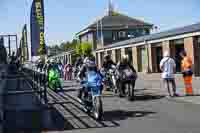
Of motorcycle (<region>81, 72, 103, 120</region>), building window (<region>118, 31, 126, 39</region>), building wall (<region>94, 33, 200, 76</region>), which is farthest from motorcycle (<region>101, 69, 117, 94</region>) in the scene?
building window (<region>118, 31, 126, 39</region>)

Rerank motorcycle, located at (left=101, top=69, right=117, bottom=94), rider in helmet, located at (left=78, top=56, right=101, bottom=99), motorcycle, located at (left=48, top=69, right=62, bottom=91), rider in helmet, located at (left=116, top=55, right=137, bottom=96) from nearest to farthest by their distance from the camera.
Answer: rider in helmet, located at (left=78, top=56, right=101, bottom=99)
rider in helmet, located at (left=116, top=55, right=137, bottom=96)
motorcycle, located at (left=101, top=69, right=117, bottom=94)
motorcycle, located at (left=48, top=69, right=62, bottom=91)

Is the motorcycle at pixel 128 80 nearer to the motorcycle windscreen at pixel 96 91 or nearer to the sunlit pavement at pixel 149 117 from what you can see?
the sunlit pavement at pixel 149 117

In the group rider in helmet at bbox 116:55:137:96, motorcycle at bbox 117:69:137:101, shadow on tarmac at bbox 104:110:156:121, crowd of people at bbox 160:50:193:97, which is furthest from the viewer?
crowd of people at bbox 160:50:193:97

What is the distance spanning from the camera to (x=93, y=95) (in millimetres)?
11188

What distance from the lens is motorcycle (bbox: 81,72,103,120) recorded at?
10955 mm

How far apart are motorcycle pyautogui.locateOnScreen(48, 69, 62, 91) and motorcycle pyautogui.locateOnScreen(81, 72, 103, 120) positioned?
9.19 m

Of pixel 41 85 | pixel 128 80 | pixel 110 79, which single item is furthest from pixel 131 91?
pixel 41 85

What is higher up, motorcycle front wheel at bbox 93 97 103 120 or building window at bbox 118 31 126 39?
building window at bbox 118 31 126 39

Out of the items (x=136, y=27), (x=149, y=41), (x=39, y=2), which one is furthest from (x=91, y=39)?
(x=39, y=2)

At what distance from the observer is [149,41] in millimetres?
40594

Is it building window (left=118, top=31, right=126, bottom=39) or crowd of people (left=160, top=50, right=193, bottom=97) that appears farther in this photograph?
building window (left=118, top=31, right=126, bottom=39)

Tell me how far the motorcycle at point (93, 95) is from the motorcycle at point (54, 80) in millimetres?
9190

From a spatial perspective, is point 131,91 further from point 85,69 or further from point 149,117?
point 149,117

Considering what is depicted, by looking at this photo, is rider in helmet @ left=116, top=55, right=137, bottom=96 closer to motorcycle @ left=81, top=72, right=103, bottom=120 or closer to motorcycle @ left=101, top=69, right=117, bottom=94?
motorcycle @ left=101, top=69, right=117, bottom=94
